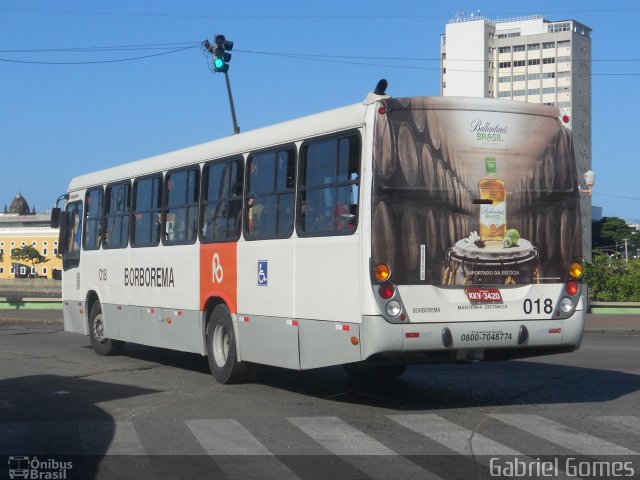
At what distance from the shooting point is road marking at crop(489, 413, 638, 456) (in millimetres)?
8883

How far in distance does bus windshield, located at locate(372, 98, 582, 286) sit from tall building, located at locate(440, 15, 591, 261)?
517ft

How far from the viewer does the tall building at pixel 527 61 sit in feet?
550

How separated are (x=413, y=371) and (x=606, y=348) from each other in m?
6.18

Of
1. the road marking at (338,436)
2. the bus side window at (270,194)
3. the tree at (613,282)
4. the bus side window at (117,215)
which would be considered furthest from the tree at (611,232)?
the road marking at (338,436)

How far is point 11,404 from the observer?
38.2ft

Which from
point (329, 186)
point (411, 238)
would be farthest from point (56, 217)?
point (411, 238)

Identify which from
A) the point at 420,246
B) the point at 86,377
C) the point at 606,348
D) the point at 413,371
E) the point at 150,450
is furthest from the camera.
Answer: the point at 606,348

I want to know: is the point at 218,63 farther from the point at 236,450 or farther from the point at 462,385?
the point at 236,450

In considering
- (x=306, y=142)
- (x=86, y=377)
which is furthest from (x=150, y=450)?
(x=86, y=377)

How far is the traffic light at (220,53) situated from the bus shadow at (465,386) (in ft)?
28.8

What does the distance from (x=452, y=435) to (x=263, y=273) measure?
12.3 feet

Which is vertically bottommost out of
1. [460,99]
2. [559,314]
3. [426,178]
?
[559,314]

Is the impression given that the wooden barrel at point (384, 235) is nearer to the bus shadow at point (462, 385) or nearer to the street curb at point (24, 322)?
the bus shadow at point (462, 385)

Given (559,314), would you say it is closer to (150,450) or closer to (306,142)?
(306,142)
